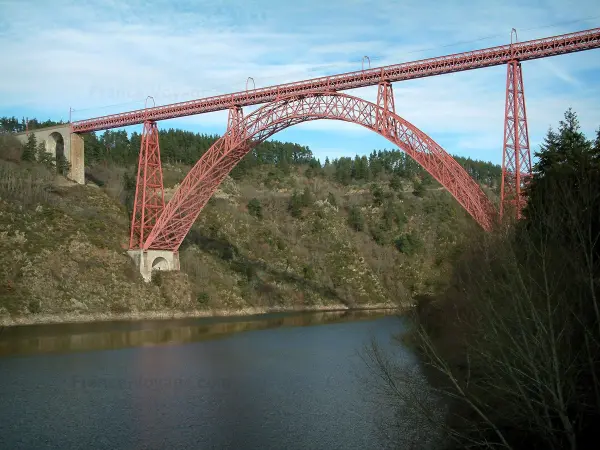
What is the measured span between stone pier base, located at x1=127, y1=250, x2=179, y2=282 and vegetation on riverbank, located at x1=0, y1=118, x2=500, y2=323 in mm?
489

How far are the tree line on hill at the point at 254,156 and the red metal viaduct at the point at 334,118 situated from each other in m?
28.5

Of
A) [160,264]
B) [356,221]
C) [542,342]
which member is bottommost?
[542,342]

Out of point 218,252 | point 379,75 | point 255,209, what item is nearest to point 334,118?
point 379,75

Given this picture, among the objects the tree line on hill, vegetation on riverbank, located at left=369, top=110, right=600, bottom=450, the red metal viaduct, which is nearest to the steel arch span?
the red metal viaduct

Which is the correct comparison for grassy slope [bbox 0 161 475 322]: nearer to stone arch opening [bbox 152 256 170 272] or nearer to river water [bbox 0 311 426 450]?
stone arch opening [bbox 152 256 170 272]

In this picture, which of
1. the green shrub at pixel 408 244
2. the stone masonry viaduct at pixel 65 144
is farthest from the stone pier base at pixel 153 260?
the green shrub at pixel 408 244

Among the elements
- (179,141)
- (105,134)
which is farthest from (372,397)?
(105,134)

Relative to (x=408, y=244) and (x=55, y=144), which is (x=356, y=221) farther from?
(x=55, y=144)

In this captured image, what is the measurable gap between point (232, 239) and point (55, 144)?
15030 millimetres

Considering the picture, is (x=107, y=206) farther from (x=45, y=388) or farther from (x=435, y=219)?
(x=435, y=219)

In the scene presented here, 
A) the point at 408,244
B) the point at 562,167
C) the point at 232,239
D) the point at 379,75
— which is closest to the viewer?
the point at 562,167

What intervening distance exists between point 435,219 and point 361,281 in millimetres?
15793

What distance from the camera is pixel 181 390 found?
16.5 m

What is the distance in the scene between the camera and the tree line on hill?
229 feet
